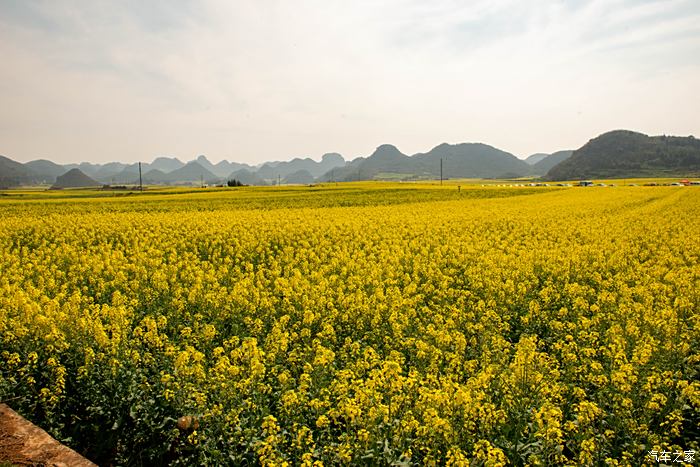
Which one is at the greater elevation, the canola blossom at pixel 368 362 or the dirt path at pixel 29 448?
the canola blossom at pixel 368 362

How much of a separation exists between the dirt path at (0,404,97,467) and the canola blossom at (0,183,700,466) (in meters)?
0.42

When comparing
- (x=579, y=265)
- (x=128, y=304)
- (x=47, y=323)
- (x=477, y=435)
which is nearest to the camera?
(x=477, y=435)

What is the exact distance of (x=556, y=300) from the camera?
1004 centimetres

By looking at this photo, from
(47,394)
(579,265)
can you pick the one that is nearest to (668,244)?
(579,265)

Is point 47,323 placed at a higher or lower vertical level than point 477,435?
higher

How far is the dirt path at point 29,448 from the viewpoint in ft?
16.1

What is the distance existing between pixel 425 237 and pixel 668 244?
9370 millimetres

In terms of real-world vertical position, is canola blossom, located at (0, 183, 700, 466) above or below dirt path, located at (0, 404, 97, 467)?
above

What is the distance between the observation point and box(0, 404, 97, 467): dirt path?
4.92 m

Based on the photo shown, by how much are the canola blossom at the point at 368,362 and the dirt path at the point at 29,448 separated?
425 millimetres

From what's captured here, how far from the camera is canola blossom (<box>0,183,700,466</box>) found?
4824 millimetres

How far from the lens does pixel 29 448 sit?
515 centimetres

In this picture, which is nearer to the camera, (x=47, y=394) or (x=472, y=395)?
(x=472, y=395)

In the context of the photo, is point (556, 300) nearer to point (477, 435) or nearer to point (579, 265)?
point (579, 265)
